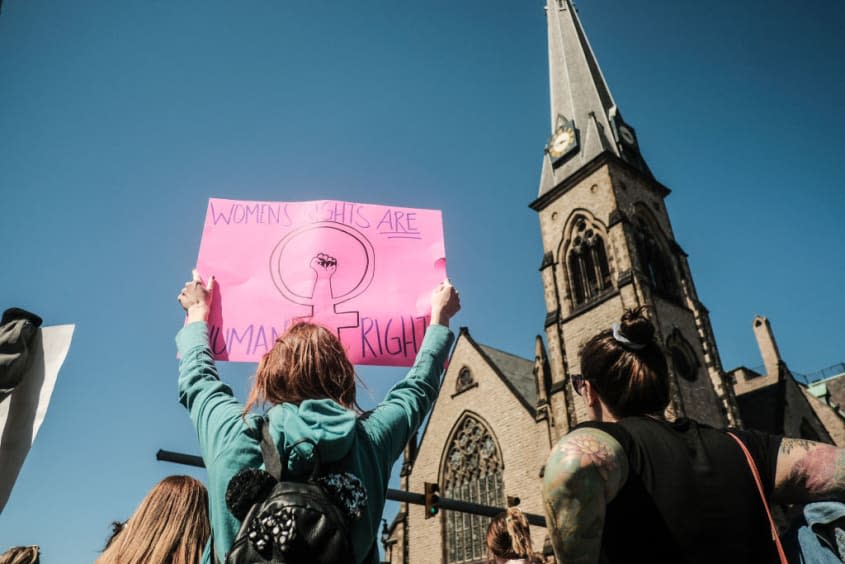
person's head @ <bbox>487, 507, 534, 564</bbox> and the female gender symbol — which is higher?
the female gender symbol

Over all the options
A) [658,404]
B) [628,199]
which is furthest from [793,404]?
[658,404]

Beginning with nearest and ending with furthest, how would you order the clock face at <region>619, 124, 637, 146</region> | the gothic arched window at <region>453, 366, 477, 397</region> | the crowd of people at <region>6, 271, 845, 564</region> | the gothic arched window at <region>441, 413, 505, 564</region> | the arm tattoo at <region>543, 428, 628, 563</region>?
the crowd of people at <region>6, 271, 845, 564</region> < the arm tattoo at <region>543, 428, 628, 563</region> < the gothic arched window at <region>441, 413, 505, 564</region> < the gothic arched window at <region>453, 366, 477, 397</region> < the clock face at <region>619, 124, 637, 146</region>

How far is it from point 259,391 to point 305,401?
21 cm

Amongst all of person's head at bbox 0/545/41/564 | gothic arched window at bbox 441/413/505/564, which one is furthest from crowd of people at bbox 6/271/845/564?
gothic arched window at bbox 441/413/505/564

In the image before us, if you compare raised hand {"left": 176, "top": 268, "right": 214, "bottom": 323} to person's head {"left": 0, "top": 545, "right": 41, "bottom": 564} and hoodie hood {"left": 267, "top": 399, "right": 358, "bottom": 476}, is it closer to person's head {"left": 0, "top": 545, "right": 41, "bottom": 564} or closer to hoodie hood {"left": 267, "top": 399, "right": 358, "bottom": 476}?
hoodie hood {"left": 267, "top": 399, "right": 358, "bottom": 476}

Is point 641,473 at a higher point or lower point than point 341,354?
lower

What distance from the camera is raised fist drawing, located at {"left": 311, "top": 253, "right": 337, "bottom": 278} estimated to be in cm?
251

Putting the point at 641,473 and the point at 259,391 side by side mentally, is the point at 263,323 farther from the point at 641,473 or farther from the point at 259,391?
the point at 641,473

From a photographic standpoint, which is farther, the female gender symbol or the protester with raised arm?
the female gender symbol

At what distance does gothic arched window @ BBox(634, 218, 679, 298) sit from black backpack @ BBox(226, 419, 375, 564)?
2223cm

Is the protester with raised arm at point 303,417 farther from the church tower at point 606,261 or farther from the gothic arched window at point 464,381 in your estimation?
the gothic arched window at point 464,381

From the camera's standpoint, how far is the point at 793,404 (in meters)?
25.6

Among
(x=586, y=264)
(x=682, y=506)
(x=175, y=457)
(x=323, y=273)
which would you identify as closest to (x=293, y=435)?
(x=682, y=506)

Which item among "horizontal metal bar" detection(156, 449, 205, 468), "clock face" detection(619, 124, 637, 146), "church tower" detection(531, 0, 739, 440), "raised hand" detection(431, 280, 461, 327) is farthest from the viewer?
"clock face" detection(619, 124, 637, 146)
